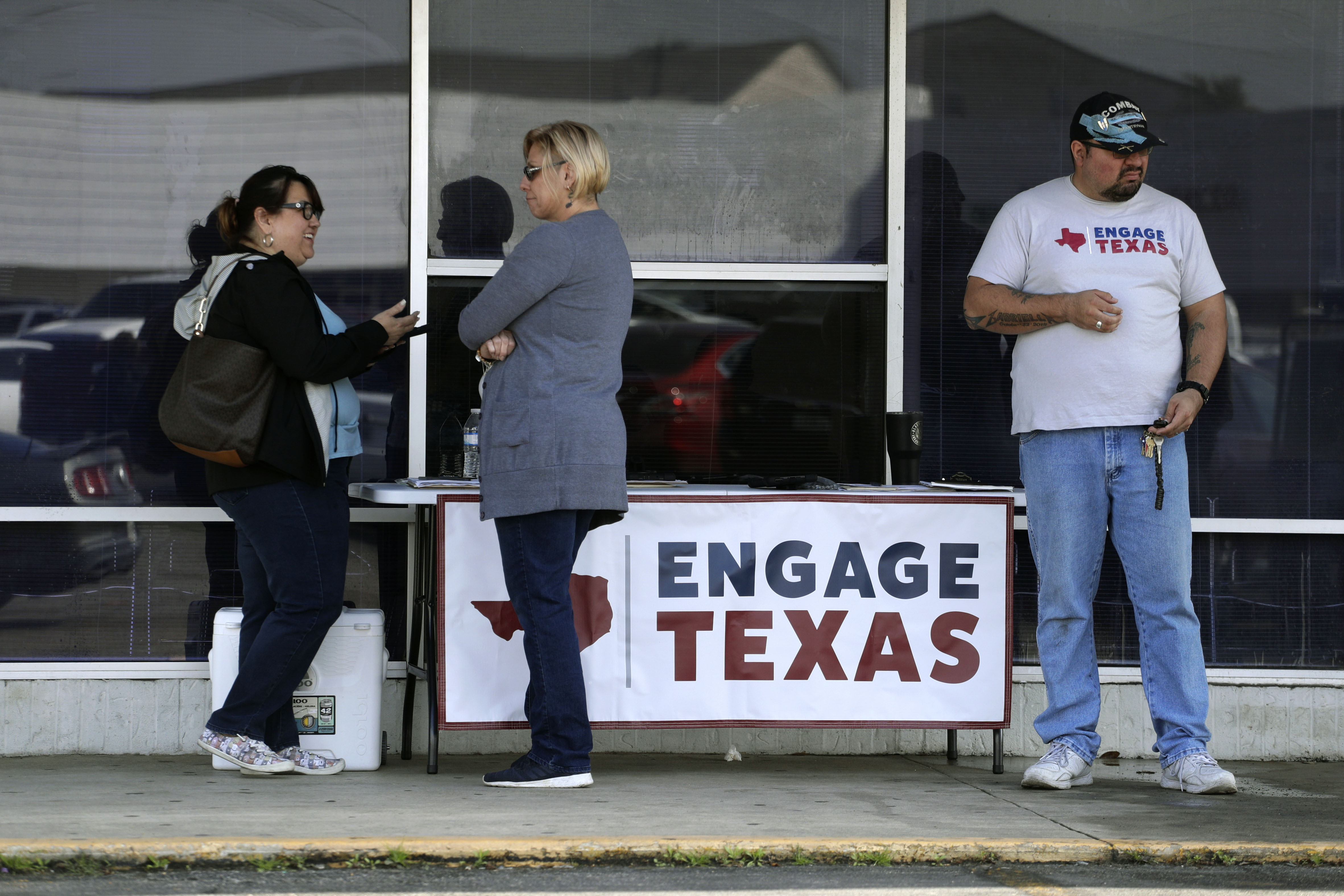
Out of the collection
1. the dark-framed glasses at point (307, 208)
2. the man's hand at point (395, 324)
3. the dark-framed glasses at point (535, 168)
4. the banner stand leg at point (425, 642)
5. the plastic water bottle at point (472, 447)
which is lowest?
the banner stand leg at point (425, 642)

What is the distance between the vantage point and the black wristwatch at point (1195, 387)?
420 cm

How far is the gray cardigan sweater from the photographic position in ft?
13.0

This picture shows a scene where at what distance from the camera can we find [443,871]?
327cm

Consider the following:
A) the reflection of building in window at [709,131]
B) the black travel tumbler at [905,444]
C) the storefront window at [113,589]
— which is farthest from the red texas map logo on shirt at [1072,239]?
the storefront window at [113,589]

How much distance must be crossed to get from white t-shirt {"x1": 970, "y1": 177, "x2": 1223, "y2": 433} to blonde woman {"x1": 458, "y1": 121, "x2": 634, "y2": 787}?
1.23 m

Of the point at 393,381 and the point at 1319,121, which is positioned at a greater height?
the point at 1319,121

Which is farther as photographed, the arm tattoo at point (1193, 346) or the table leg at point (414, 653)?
the table leg at point (414, 653)

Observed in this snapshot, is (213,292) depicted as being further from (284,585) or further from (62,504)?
(62,504)

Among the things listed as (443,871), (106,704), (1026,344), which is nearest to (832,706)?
(1026,344)

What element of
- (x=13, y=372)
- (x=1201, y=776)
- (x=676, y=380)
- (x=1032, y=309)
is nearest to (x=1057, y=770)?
(x=1201, y=776)

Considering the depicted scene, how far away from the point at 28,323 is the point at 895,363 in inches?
118

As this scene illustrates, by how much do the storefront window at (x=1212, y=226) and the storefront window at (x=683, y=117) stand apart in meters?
0.23

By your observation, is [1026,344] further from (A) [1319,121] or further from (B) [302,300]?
(B) [302,300]

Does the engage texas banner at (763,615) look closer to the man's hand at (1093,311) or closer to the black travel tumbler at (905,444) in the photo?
the black travel tumbler at (905,444)
